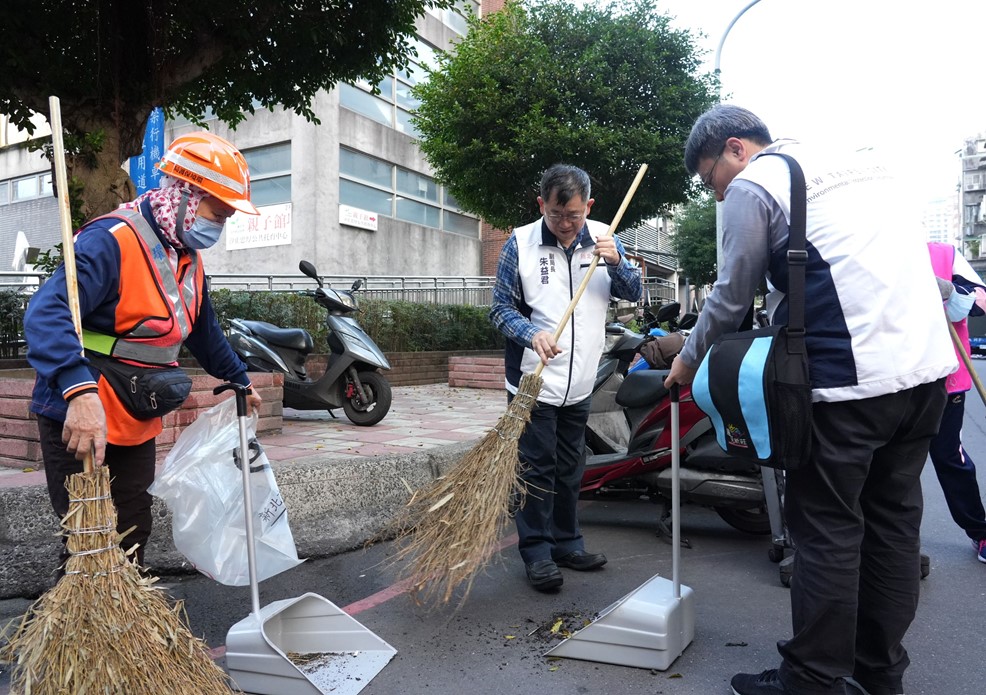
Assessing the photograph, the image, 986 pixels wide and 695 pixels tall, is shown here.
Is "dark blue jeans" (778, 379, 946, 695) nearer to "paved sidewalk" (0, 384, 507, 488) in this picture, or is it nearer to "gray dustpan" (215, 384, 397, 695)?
"gray dustpan" (215, 384, 397, 695)

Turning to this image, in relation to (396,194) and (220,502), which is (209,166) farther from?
(396,194)

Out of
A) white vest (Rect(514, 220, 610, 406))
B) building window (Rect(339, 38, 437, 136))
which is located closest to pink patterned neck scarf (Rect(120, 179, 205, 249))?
white vest (Rect(514, 220, 610, 406))

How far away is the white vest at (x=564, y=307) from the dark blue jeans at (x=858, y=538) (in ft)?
4.34

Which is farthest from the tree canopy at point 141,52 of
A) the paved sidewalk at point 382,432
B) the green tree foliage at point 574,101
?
the green tree foliage at point 574,101

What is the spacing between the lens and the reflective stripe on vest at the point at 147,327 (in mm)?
2311

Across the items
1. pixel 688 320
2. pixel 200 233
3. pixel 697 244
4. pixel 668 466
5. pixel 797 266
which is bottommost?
pixel 668 466

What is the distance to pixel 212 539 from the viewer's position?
2.62 m

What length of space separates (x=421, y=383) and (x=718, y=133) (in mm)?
9281

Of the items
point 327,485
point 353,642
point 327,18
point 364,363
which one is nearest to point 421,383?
point 364,363

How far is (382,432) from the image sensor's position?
6027 millimetres

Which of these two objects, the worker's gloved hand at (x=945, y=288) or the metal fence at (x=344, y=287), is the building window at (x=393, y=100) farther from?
the worker's gloved hand at (x=945, y=288)

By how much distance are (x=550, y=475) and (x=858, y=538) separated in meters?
1.51

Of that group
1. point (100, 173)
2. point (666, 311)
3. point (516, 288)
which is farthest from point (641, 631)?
point (100, 173)

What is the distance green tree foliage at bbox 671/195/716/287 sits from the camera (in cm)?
3177
